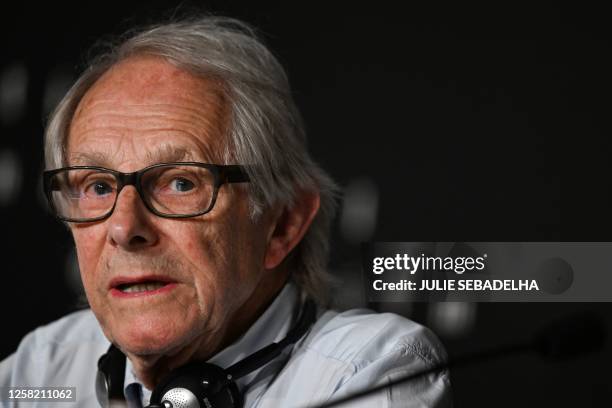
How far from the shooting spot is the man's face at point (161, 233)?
1178mm

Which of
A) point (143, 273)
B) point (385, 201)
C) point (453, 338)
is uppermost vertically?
point (385, 201)

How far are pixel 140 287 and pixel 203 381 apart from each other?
15 cm

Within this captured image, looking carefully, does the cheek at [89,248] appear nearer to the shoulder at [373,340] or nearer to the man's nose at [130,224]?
the man's nose at [130,224]

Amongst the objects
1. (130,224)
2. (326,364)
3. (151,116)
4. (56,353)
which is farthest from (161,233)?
(56,353)

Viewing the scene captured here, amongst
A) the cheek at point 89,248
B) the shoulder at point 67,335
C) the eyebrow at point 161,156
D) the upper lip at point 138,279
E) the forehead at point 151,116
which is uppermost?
the forehead at point 151,116

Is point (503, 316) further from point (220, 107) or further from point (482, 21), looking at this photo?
point (220, 107)

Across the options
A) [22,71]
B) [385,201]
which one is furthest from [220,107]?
[22,71]

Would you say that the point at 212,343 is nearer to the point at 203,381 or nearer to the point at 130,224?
the point at 203,381

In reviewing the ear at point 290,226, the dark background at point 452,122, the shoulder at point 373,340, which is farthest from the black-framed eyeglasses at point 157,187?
the dark background at point 452,122

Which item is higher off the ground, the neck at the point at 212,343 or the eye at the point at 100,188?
the eye at the point at 100,188

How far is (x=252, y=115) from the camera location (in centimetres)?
128

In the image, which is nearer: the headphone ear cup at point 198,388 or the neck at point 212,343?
the headphone ear cup at point 198,388

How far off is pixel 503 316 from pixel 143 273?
64cm

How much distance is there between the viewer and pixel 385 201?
5.18 feet
